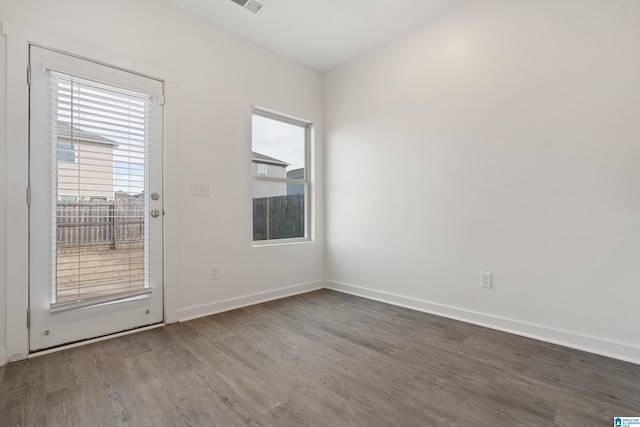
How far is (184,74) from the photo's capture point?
271 centimetres

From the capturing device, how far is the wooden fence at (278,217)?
336cm

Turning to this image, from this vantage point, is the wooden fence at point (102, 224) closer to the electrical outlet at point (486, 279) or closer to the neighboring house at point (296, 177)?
the neighboring house at point (296, 177)

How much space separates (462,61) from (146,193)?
2945 millimetres

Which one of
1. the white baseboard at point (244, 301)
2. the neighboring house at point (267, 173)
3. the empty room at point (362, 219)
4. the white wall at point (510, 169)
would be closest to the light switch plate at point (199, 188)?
the empty room at point (362, 219)

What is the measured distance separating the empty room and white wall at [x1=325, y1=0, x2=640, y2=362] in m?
0.02

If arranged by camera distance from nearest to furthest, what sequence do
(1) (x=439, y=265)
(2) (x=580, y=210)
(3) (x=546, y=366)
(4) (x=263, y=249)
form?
(3) (x=546, y=366) → (2) (x=580, y=210) → (1) (x=439, y=265) → (4) (x=263, y=249)

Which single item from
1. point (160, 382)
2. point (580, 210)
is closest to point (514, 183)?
point (580, 210)

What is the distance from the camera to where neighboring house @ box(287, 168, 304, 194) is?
147 inches

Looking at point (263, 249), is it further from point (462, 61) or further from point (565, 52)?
point (565, 52)

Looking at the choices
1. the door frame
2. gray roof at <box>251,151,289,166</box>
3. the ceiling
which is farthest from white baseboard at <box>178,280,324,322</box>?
the ceiling

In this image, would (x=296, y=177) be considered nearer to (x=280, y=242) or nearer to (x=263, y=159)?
(x=263, y=159)

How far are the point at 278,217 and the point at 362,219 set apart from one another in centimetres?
99

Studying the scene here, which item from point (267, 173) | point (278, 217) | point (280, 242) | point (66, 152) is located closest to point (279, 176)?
point (267, 173)

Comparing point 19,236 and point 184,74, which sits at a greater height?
point 184,74
